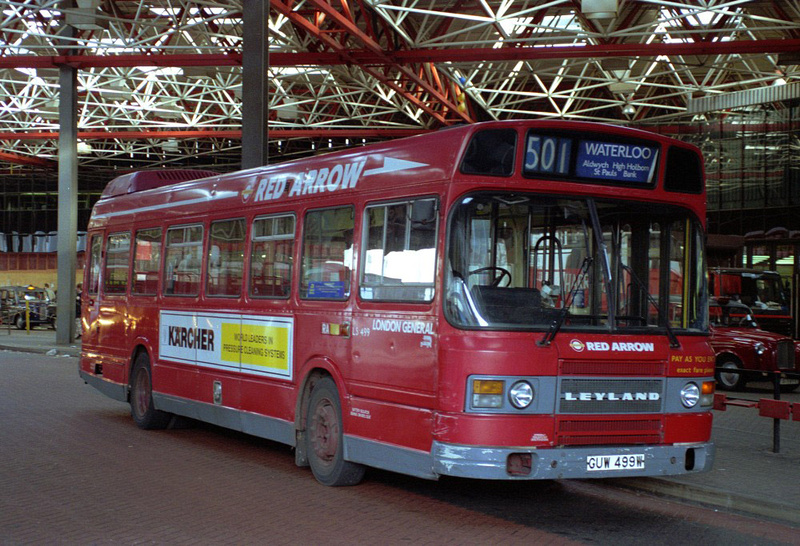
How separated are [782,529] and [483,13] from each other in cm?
2554

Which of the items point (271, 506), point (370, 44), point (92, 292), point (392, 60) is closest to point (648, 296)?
point (271, 506)

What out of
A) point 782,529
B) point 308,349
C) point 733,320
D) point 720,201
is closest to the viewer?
point 782,529

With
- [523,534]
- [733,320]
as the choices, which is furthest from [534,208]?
[733,320]

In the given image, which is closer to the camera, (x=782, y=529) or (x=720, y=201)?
(x=782, y=529)

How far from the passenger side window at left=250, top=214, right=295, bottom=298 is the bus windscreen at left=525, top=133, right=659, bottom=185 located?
3.08m

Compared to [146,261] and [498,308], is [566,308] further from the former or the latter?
[146,261]

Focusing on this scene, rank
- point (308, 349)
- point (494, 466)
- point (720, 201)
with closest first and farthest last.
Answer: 1. point (494, 466)
2. point (308, 349)
3. point (720, 201)

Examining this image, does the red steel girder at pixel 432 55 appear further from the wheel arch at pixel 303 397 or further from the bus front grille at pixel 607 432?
the bus front grille at pixel 607 432

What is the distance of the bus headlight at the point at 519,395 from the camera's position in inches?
293

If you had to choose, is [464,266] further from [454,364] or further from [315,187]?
[315,187]

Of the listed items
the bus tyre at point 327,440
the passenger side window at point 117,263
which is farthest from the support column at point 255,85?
the bus tyre at point 327,440

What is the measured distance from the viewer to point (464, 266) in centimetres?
761

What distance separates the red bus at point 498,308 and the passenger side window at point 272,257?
1.8 inches

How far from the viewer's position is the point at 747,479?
375 inches
